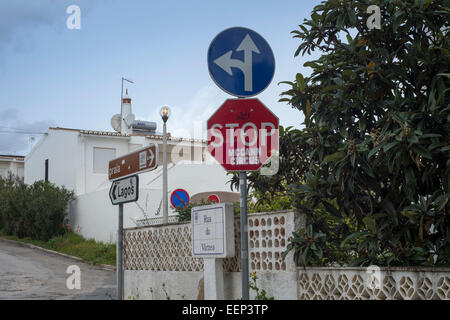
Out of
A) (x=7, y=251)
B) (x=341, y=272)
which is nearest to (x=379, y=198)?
(x=341, y=272)

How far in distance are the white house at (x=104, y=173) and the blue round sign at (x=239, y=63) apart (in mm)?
16578

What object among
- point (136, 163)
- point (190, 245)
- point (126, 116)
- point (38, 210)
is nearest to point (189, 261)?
point (190, 245)

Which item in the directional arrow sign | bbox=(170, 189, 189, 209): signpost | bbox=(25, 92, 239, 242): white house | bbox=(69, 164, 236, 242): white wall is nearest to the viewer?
the directional arrow sign

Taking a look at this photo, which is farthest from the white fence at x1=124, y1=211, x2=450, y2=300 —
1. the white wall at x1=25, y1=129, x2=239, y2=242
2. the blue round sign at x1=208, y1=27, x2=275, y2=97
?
the white wall at x1=25, y1=129, x2=239, y2=242

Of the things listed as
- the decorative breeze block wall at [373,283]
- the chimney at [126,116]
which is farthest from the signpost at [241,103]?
the chimney at [126,116]

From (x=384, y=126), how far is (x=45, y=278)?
534 inches

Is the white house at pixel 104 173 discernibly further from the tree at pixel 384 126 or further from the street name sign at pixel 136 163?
the tree at pixel 384 126

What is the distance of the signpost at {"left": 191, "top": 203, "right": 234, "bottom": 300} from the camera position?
685cm

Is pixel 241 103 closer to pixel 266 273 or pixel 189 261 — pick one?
pixel 266 273

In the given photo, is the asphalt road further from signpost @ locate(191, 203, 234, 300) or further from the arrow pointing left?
the arrow pointing left

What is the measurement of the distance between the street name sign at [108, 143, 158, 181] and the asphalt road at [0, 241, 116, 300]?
1.95 metres

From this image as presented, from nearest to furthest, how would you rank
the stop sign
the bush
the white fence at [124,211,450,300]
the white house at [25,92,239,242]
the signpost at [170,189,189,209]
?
the stop sign
the white fence at [124,211,450,300]
the signpost at [170,189,189,209]
the white house at [25,92,239,242]
the bush

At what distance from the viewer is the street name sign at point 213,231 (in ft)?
22.4
